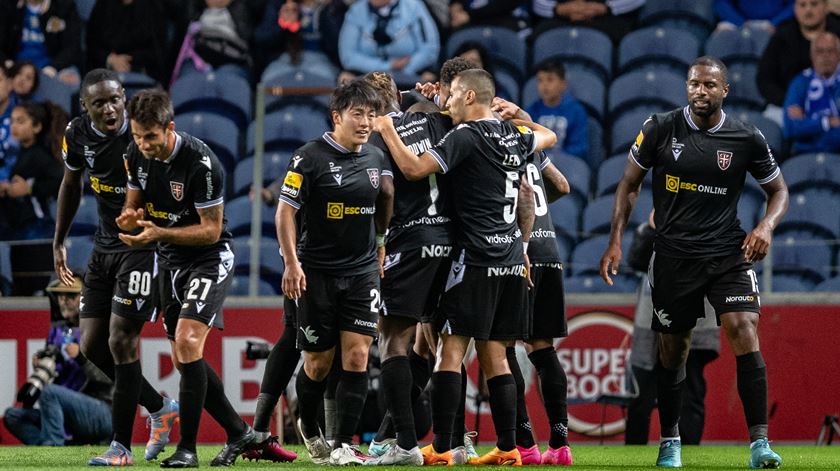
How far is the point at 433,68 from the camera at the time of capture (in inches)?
599

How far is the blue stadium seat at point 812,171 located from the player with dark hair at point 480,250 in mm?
6754

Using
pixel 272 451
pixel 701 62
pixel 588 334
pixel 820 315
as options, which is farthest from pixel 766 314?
pixel 272 451

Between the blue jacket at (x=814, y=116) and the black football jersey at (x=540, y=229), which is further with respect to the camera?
the blue jacket at (x=814, y=116)

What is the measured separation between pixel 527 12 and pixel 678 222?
8.24 m

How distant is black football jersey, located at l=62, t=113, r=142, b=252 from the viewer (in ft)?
28.3

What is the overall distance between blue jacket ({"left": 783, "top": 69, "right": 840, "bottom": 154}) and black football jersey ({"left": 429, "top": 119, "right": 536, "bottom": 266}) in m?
7.19

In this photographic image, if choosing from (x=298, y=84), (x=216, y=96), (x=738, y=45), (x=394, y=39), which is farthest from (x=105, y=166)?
(x=738, y=45)

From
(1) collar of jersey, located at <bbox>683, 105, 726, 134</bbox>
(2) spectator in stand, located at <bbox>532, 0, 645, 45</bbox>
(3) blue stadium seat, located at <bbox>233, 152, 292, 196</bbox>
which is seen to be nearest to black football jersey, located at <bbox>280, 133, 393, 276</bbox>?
(1) collar of jersey, located at <bbox>683, 105, 726, 134</bbox>

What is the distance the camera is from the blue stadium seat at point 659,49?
15.6 meters

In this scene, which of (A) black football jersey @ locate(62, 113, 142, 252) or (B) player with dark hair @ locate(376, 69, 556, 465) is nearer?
(B) player with dark hair @ locate(376, 69, 556, 465)

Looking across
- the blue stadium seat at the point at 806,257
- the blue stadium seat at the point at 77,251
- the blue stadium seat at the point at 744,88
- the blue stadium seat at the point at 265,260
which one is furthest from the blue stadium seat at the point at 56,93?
the blue stadium seat at the point at 806,257

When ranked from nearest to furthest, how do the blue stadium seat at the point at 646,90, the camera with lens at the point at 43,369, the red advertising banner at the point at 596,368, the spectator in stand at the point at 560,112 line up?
the camera with lens at the point at 43,369
the red advertising banner at the point at 596,368
the spectator in stand at the point at 560,112
the blue stadium seat at the point at 646,90

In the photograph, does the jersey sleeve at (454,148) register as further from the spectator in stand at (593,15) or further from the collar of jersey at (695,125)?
the spectator in stand at (593,15)

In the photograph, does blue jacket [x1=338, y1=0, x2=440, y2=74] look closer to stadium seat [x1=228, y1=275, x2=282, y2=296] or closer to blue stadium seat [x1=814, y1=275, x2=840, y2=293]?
stadium seat [x1=228, y1=275, x2=282, y2=296]
